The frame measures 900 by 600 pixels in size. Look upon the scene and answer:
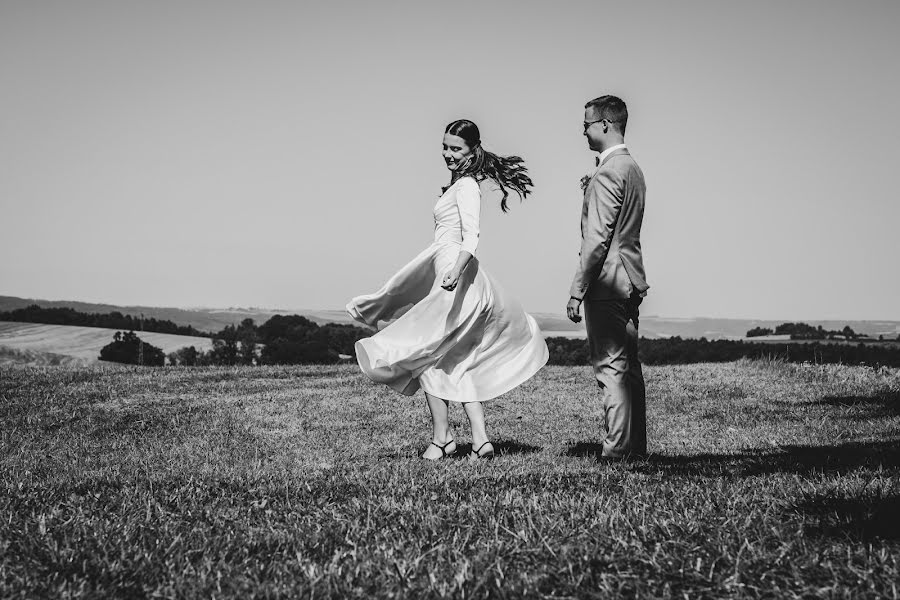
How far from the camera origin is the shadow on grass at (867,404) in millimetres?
10430

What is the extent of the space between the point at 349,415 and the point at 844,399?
25.9ft

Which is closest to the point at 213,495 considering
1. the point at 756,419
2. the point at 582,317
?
the point at 582,317

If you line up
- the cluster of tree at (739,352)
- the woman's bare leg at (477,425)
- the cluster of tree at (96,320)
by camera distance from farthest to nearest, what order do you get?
the cluster of tree at (96,320)
the cluster of tree at (739,352)
the woman's bare leg at (477,425)

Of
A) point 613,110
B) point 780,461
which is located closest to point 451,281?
point 613,110

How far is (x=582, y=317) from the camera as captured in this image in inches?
235

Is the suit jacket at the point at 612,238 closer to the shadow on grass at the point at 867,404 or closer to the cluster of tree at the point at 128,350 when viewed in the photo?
the shadow on grass at the point at 867,404

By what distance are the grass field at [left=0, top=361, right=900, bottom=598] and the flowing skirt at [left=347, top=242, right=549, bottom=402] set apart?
0.71 m

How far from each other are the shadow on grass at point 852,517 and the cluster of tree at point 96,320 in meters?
50.9

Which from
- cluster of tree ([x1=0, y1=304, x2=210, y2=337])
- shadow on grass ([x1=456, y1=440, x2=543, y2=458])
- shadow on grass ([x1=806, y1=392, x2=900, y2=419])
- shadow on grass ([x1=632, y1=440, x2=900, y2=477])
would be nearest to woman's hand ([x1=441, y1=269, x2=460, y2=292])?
shadow on grass ([x1=456, y1=440, x2=543, y2=458])

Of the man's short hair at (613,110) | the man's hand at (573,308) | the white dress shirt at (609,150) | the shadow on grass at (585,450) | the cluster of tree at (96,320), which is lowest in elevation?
the shadow on grass at (585,450)

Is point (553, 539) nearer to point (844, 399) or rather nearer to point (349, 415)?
point (349, 415)

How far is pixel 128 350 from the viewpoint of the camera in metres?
43.6

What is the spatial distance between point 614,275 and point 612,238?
0.29 m

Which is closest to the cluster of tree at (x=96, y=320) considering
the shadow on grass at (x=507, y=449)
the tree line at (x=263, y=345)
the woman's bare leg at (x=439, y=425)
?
the tree line at (x=263, y=345)
